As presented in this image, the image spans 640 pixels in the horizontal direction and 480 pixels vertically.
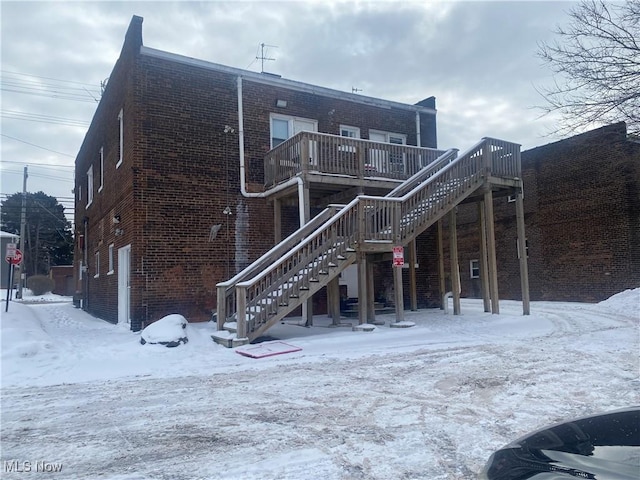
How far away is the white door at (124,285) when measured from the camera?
1396cm

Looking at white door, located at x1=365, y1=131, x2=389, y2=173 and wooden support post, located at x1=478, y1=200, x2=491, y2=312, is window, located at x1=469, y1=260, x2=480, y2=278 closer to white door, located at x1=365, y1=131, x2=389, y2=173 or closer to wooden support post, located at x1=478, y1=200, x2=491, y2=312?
wooden support post, located at x1=478, y1=200, x2=491, y2=312

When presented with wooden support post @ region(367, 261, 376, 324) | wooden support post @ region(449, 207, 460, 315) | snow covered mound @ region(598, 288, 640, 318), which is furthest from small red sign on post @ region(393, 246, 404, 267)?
snow covered mound @ region(598, 288, 640, 318)

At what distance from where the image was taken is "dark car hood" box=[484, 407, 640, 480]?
2375 mm

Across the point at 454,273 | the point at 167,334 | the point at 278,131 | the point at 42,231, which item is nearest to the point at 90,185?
the point at 278,131

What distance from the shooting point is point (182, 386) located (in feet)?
23.2

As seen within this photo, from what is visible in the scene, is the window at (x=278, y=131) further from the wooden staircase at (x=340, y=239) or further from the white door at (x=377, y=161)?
the wooden staircase at (x=340, y=239)

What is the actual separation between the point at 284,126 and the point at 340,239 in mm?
5377

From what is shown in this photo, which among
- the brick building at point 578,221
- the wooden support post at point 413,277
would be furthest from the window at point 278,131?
the brick building at point 578,221

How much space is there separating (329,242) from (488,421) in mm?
6613

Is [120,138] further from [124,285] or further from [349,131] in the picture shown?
[349,131]

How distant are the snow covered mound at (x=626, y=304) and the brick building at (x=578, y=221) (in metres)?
2.13

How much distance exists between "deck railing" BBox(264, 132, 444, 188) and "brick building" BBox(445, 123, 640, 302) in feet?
30.0

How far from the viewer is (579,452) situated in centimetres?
261

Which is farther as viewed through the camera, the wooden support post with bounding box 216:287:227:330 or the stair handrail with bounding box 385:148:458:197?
the stair handrail with bounding box 385:148:458:197
